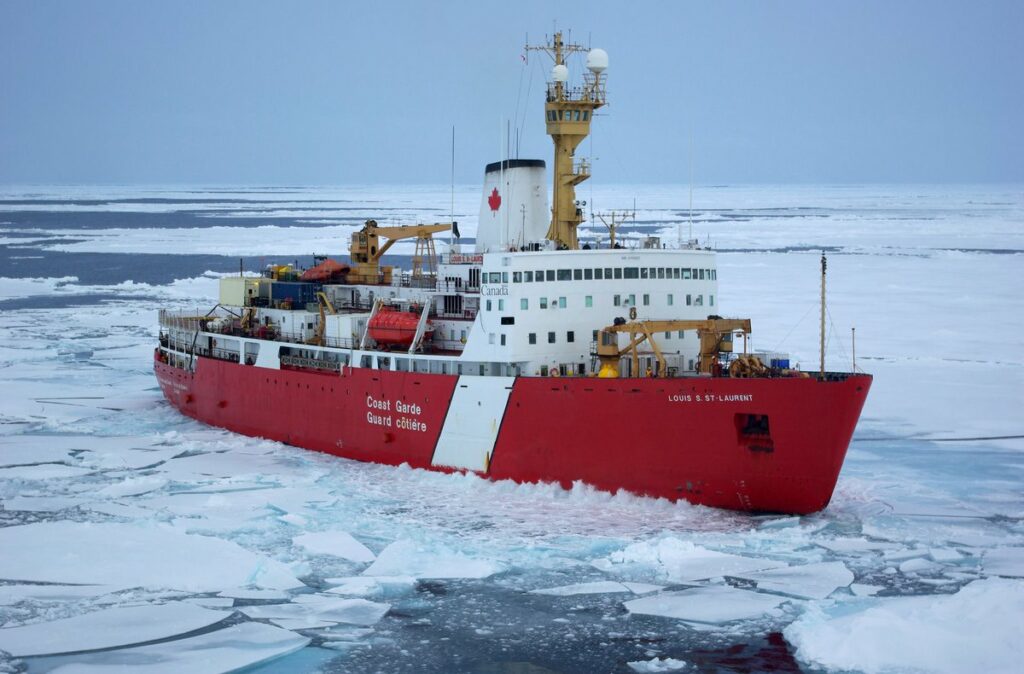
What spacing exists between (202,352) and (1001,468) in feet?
58.8

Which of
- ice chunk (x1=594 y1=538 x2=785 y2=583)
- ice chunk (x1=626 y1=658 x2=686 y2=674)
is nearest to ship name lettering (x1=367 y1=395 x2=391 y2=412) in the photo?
ice chunk (x1=594 y1=538 x2=785 y2=583)

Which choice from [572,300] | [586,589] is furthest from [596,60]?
[586,589]

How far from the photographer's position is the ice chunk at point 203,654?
1214cm

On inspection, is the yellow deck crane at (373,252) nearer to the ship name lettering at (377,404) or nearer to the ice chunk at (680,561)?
the ship name lettering at (377,404)

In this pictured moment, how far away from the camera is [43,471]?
67.3 ft

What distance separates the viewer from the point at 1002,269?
5084 centimetres

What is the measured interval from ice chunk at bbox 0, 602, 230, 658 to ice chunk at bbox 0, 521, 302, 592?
35.0 inches

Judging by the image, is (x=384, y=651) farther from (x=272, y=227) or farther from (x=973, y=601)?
(x=272, y=227)

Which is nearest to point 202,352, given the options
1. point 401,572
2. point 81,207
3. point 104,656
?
point 401,572

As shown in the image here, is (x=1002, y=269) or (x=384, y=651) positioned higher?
(x=1002, y=269)

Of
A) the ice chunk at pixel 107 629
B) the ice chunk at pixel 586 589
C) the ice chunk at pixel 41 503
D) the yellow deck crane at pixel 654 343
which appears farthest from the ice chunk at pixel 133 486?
the ice chunk at pixel 586 589

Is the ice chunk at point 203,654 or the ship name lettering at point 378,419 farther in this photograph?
the ship name lettering at point 378,419

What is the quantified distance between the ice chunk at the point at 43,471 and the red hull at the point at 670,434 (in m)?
5.67

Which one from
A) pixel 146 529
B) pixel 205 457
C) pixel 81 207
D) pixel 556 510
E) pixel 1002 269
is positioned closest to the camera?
pixel 146 529
